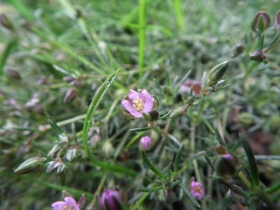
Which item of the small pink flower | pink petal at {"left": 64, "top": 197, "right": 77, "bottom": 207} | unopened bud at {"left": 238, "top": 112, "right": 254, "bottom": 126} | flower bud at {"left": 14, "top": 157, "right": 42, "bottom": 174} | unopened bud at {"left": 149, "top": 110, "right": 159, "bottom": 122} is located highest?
unopened bud at {"left": 149, "top": 110, "right": 159, "bottom": 122}

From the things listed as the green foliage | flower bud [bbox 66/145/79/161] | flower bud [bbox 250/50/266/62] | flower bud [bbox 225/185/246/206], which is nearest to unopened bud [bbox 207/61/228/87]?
the green foliage

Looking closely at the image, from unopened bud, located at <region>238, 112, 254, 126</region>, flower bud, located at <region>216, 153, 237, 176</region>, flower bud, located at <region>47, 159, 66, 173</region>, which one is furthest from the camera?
unopened bud, located at <region>238, 112, 254, 126</region>

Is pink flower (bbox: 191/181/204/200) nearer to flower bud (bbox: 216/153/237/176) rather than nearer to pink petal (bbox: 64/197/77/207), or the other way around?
flower bud (bbox: 216/153/237/176)

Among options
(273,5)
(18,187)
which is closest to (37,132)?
(18,187)

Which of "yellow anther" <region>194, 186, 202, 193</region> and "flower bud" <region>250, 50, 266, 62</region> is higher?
"flower bud" <region>250, 50, 266, 62</region>

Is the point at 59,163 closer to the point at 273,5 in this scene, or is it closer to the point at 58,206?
the point at 58,206

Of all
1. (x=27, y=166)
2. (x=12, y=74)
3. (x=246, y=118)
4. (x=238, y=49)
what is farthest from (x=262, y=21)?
(x=12, y=74)

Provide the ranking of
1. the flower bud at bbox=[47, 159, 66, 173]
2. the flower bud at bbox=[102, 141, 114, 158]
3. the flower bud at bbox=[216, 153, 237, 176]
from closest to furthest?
1. the flower bud at bbox=[216, 153, 237, 176]
2. the flower bud at bbox=[47, 159, 66, 173]
3. the flower bud at bbox=[102, 141, 114, 158]
